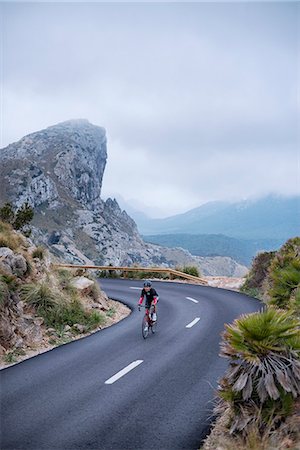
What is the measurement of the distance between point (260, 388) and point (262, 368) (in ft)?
0.88

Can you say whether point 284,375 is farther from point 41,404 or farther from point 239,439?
point 41,404

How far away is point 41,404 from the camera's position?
714 cm

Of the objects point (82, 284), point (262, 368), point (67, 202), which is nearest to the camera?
point (262, 368)

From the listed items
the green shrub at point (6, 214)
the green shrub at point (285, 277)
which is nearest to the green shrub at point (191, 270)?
the green shrub at point (285, 277)

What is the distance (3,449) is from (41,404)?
1.50 meters

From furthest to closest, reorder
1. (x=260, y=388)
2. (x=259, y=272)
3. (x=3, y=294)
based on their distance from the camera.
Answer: (x=259, y=272) < (x=3, y=294) < (x=260, y=388)

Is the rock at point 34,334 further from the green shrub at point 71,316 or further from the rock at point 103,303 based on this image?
the rock at point 103,303

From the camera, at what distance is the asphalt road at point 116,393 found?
601cm

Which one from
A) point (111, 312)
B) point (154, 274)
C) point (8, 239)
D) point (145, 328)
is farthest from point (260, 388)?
point (154, 274)

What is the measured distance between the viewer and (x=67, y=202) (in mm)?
127250

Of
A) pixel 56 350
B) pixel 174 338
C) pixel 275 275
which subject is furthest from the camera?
pixel 275 275

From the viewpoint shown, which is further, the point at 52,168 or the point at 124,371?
the point at 52,168

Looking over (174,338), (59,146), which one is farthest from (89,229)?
(174,338)

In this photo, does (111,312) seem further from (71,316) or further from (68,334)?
(68,334)
